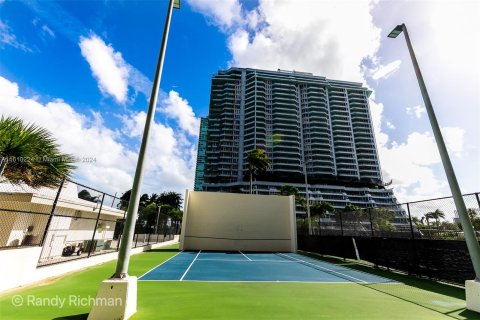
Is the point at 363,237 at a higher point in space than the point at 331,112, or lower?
lower

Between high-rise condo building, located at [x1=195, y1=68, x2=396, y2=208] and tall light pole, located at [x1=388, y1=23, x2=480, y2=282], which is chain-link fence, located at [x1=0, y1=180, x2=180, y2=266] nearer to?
tall light pole, located at [x1=388, y1=23, x2=480, y2=282]

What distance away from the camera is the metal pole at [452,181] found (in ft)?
16.4

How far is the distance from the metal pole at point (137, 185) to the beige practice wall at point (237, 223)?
17.7 metres

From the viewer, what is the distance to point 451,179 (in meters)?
5.61

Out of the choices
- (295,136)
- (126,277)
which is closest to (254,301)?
(126,277)

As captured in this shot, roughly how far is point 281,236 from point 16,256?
20.6 m

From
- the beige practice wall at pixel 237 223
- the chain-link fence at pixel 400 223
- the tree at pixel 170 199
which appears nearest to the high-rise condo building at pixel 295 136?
the tree at pixel 170 199

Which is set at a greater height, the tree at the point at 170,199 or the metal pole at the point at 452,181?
the tree at the point at 170,199

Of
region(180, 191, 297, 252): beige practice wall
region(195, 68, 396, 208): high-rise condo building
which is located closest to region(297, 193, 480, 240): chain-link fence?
region(180, 191, 297, 252): beige practice wall

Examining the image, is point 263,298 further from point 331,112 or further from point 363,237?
point 331,112

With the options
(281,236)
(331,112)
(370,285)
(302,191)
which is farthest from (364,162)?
(370,285)

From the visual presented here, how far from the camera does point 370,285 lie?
25.8 ft

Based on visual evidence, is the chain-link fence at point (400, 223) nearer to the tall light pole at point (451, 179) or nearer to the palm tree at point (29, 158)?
the tall light pole at point (451, 179)

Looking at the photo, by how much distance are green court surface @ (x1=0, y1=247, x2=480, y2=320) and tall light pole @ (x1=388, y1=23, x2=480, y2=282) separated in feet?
4.15
